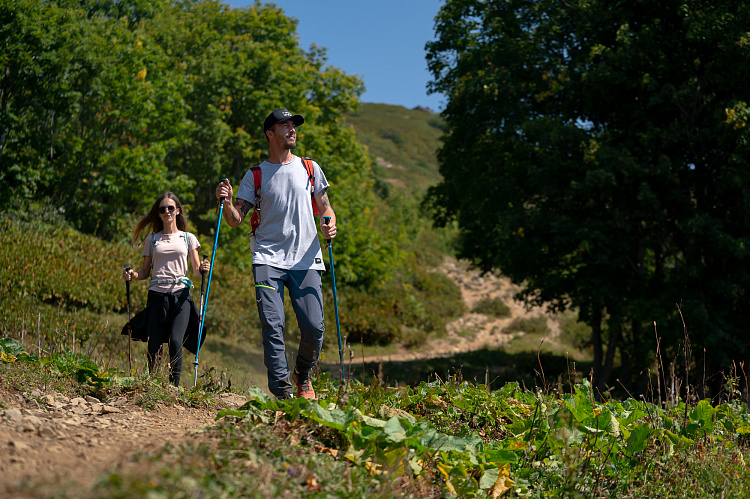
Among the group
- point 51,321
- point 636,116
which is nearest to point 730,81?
point 636,116

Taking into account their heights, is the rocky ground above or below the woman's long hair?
below

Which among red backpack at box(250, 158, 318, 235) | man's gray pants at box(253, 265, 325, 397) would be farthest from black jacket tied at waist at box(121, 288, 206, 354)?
man's gray pants at box(253, 265, 325, 397)

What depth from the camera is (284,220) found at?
4.37 meters

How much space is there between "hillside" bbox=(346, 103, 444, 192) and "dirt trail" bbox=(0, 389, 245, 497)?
4826 cm

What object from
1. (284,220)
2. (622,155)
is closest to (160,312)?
(284,220)

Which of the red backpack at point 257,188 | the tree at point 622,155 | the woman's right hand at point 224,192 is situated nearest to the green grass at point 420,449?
the red backpack at point 257,188

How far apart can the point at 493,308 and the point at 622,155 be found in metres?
17.7

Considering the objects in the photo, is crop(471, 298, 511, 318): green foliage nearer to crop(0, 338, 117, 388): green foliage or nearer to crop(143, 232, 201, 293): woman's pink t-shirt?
crop(143, 232, 201, 293): woman's pink t-shirt

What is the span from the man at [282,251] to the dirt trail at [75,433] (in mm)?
614

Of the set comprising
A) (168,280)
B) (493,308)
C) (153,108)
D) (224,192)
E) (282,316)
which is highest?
(153,108)

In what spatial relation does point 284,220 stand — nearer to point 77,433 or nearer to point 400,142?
point 77,433

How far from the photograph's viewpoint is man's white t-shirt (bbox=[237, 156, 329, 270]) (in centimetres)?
434

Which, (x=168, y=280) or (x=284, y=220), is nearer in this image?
(x=284, y=220)

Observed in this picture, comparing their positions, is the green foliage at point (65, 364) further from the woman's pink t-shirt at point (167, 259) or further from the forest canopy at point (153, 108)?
the forest canopy at point (153, 108)
